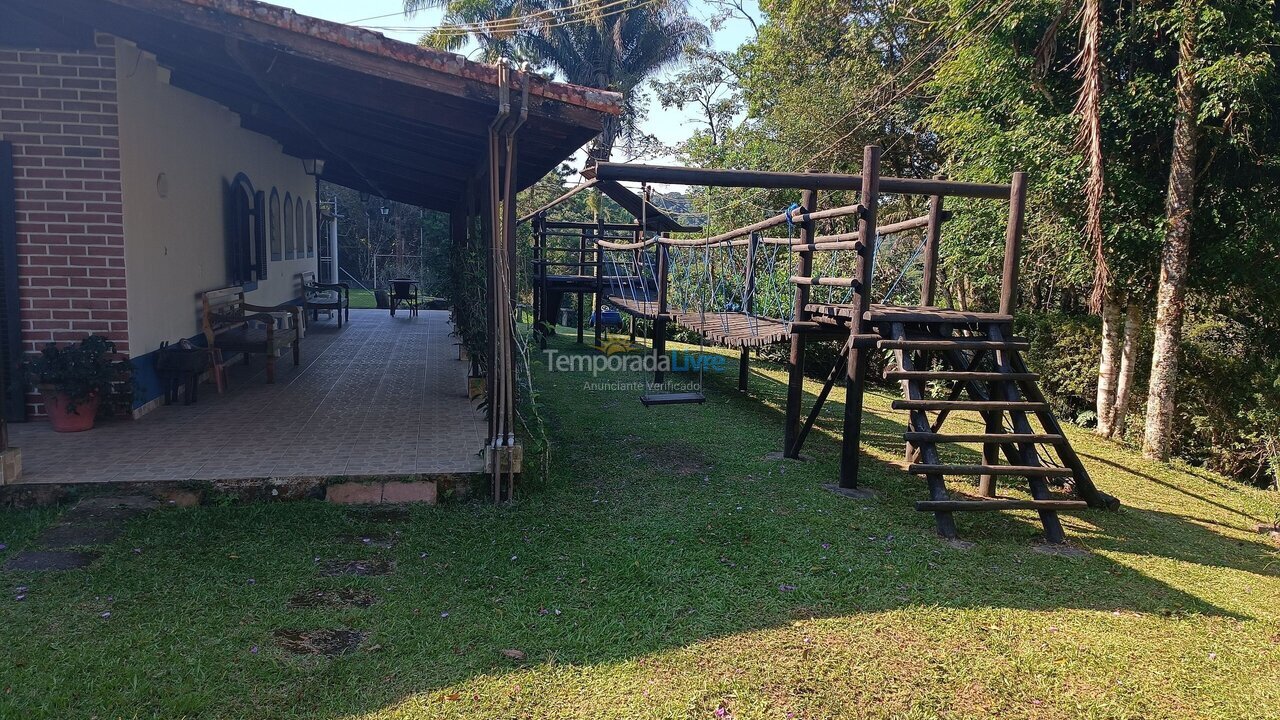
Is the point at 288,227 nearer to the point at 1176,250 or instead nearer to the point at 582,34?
the point at 1176,250

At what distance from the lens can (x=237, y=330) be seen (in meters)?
7.81

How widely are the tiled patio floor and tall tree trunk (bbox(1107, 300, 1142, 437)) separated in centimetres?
638

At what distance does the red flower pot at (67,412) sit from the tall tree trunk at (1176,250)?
28.4ft

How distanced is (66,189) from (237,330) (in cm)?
265

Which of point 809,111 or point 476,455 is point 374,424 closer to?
point 476,455

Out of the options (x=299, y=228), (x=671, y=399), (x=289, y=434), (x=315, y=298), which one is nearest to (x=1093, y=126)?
(x=671, y=399)

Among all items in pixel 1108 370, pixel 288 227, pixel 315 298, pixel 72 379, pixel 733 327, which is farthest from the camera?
pixel 315 298

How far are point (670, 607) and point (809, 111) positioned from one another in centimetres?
1098

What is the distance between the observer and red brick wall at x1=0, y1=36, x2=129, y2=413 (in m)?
5.22

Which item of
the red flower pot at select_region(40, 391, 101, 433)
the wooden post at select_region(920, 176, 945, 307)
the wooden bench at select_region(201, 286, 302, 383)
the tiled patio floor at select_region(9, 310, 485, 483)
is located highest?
the wooden post at select_region(920, 176, 945, 307)

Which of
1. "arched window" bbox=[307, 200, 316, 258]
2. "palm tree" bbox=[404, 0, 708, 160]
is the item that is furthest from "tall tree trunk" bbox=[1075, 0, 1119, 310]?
"palm tree" bbox=[404, 0, 708, 160]

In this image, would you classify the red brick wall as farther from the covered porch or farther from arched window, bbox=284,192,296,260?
arched window, bbox=284,192,296,260

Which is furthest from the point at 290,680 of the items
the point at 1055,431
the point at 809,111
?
the point at 809,111

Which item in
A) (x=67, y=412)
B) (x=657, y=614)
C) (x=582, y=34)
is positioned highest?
(x=582, y=34)
